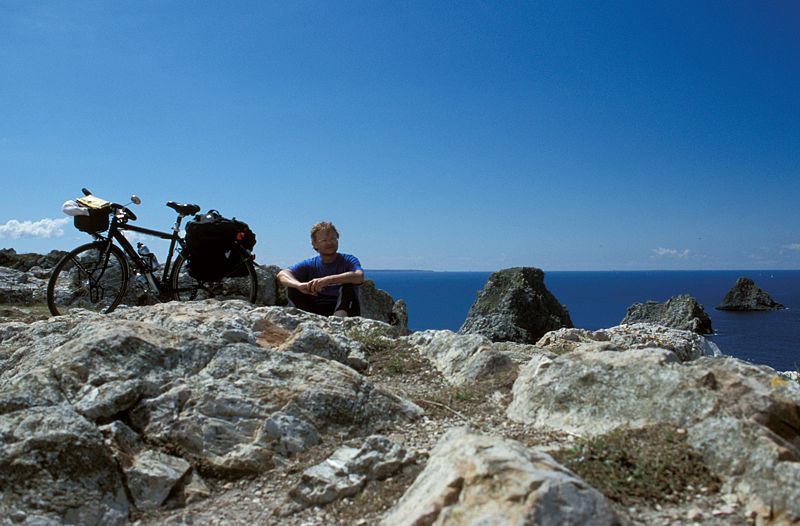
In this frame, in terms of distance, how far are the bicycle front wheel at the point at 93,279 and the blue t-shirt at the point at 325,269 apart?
345 centimetres

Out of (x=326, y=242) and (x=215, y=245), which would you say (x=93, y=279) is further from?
(x=326, y=242)

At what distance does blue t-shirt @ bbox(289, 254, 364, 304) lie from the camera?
419 inches

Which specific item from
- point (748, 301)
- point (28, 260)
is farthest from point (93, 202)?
point (748, 301)

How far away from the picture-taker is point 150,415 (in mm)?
5188

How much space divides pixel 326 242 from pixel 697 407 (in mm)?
→ 6968

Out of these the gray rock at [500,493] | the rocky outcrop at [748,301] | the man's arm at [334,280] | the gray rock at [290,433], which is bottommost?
the rocky outcrop at [748,301]

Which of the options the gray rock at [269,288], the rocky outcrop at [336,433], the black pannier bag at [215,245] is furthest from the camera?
the gray rock at [269,288]

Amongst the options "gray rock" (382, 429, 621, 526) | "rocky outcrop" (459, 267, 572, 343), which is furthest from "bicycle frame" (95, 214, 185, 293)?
"rocky outcrop" (459, 267, 572, 343)

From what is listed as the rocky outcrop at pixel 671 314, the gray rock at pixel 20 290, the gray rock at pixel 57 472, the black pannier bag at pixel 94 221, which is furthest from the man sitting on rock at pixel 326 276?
the rocky outcrop at pixel 671 314

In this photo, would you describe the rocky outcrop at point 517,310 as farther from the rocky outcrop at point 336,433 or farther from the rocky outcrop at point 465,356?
the rocky outcrop at point 336,433

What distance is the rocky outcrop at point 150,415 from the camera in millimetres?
4336

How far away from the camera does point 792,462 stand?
396 cm

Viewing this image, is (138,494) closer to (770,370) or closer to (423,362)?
(423,362)

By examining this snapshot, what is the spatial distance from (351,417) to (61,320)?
16.1 feet
